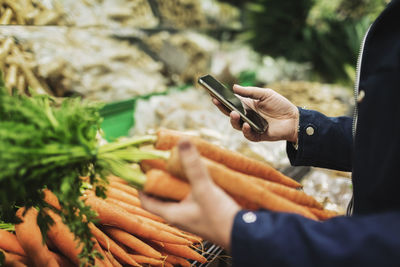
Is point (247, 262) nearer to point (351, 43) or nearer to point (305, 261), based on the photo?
point (305, 261)

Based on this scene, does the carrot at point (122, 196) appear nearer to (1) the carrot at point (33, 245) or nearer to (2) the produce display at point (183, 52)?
(1) the carrot at point (33, 245)

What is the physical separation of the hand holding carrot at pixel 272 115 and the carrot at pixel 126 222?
26.7 inches

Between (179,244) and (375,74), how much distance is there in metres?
1.16

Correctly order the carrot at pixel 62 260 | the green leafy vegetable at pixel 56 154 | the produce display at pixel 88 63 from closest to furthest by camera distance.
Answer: the green leafy vegetable at pixel 56 154
the carrot at pixel 62 260
the produce display at pixel 88 63

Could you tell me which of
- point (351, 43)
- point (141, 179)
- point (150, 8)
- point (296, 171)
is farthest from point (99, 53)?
point (351, 43)

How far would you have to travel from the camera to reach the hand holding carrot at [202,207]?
77cm

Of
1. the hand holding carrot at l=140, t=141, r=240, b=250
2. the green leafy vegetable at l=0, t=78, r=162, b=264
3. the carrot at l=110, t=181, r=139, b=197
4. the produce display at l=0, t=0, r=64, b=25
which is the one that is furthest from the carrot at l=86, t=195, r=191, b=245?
the produce display at l=0, t=0, r=64, b=25

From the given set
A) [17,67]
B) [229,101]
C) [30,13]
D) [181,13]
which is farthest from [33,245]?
[181,13]

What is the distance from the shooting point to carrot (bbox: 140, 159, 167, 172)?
964mm

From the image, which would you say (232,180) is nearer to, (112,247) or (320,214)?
(320,214)

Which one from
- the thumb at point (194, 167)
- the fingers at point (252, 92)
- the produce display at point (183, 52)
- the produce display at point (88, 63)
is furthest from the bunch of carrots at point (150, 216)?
the produce display at point (183, 52)

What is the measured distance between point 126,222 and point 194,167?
2.64 ft

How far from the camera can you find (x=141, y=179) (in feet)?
3.03

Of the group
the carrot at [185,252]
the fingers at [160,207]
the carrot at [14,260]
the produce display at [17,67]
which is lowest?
the carrot at [185,252]
